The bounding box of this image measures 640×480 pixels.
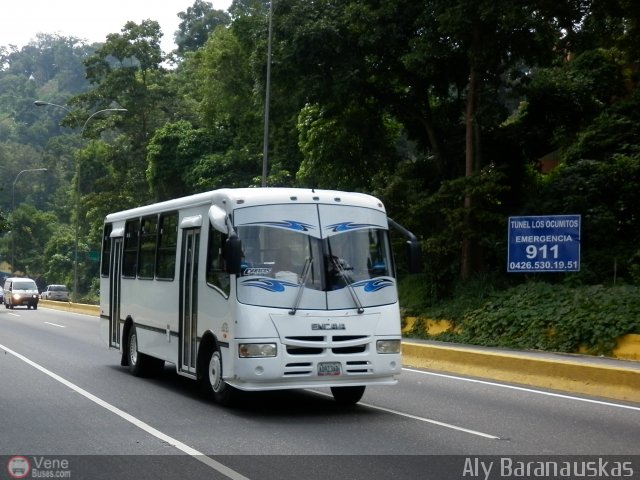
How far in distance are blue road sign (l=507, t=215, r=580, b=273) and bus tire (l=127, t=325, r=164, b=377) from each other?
298 inches

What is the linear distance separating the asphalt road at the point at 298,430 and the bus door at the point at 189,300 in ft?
1.97

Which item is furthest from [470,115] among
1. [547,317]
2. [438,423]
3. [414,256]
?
[438,423]

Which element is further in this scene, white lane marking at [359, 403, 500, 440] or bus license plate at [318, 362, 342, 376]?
bus license plate at [318, 362, 342, 376]

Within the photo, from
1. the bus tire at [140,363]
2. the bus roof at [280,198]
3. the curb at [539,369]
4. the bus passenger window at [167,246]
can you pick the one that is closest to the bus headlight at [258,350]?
the bus roof at [280,198]

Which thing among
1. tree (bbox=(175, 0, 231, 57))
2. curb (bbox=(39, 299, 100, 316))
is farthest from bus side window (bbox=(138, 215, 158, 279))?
tree (bbox=(175, 0, 231, 57))

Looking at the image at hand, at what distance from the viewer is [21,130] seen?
6127 inches

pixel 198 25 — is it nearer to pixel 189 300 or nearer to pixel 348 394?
pixel 189 300

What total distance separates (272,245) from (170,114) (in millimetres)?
56446

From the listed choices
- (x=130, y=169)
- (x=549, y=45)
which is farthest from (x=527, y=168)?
(x=130, y=169)

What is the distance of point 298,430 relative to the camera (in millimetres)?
11594

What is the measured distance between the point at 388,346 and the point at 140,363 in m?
6.14

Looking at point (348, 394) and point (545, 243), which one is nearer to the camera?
point (348, 394)

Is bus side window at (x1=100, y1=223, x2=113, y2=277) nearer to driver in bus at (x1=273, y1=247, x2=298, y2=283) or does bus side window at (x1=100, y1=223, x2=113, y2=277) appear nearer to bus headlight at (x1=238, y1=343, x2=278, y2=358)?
driver in bus at (x1=273, y1=247, x2=298, y2=283)

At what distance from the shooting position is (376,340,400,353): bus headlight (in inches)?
510
